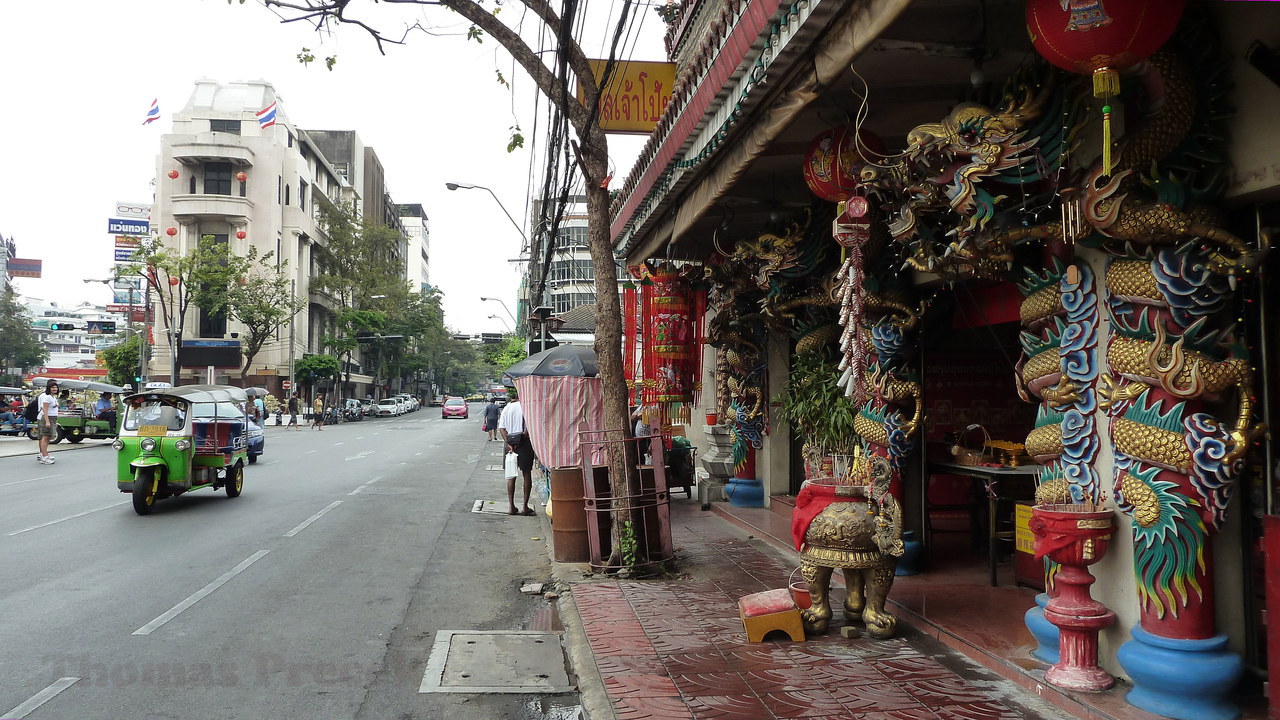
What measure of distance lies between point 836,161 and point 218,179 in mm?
51109

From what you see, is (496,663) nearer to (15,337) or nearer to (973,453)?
(973,453)

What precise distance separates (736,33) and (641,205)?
441 centimetres

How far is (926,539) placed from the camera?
8.29 meters

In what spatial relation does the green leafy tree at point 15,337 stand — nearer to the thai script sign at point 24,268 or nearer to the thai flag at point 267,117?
the thai flag at point 267,117

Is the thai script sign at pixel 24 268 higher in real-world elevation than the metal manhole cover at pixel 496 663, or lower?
higher

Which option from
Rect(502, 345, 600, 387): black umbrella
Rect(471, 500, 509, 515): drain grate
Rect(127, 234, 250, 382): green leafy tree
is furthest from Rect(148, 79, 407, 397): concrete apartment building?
Rect(502, 345, 600, 387): black umbrella

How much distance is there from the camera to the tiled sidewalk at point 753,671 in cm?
468

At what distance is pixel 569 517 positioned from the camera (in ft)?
29.6

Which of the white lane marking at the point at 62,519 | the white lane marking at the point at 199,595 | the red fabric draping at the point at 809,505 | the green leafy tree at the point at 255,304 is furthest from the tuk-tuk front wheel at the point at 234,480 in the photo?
the green leafy tree at the point at 255,304

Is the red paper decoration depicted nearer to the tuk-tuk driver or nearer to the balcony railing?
the tuk-tuk driver

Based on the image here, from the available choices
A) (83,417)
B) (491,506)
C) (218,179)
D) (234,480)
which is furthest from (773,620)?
(218,179)

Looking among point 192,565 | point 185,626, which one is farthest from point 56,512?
point 185,626

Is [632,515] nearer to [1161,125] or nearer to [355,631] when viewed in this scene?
[355,631]

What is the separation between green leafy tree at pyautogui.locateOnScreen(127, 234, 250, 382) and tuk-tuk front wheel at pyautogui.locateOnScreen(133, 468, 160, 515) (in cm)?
2833
